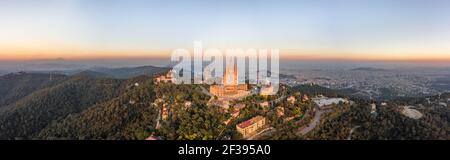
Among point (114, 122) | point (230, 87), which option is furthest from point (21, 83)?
point (230, 87)

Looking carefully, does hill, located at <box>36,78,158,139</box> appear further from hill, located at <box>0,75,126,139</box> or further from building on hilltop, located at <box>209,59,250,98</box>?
building on hilltop, located at <box>209,59,250,98</box>

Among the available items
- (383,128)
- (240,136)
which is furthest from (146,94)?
(383,128)

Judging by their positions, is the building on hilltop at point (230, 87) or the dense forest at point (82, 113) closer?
the dense forest at point (82, 113)

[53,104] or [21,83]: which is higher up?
[21,83]

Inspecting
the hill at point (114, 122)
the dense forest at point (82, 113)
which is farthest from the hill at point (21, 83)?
the hill at point (114, 122)

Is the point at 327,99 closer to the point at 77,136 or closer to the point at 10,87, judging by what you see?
the point at 77,136

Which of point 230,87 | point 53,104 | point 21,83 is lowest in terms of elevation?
point 53,104

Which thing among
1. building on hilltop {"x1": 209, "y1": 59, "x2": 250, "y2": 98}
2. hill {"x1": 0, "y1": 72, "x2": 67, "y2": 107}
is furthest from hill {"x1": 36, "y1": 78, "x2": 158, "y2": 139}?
hill {"x1": 0, "y1": 72, "x2": 67, "y2": 107}

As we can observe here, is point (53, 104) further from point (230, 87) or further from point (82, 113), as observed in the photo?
point (230, 87)

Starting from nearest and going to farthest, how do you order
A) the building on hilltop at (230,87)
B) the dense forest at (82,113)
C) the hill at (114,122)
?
the hill at (114,122)
the dense forest at (82,113)
the building on hilltop at (230,87)

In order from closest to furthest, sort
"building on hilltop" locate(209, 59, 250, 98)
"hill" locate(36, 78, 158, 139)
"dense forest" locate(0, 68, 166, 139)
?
"hill" locate(36, 78, 158, 139) < "dense forest" locate(0, 68, 166, 139) < "building on hilltop" locate(209, 59, 250, 98)

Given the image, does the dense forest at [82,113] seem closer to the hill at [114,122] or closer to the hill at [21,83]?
the hill at [114,122]
